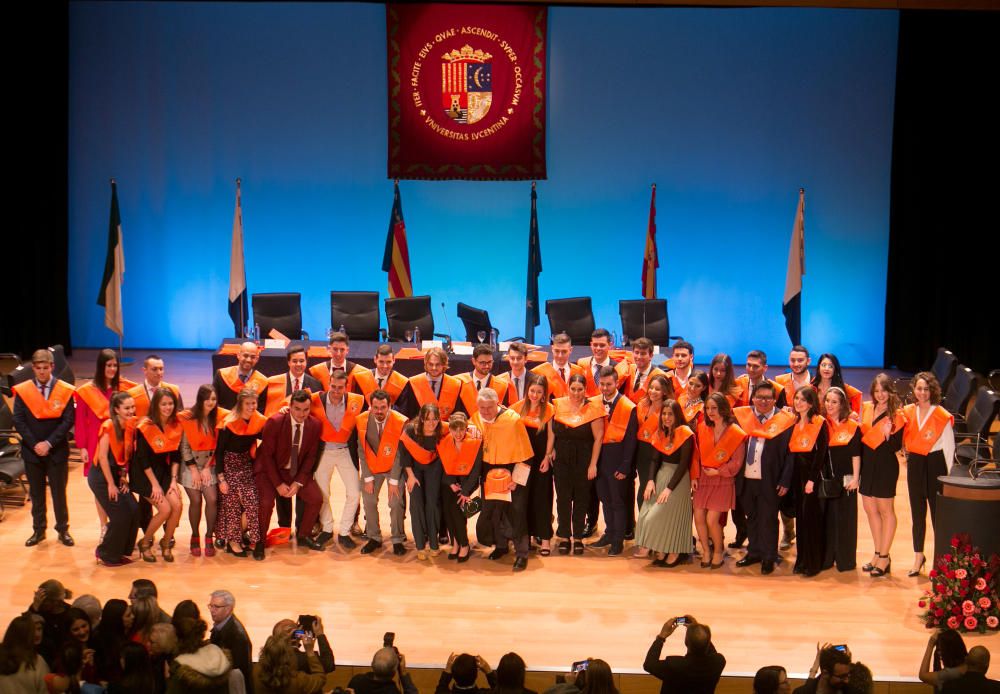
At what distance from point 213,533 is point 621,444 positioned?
9.70ft

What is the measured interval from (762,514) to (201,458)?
3897 mm

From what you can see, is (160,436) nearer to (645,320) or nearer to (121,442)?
(121,442)

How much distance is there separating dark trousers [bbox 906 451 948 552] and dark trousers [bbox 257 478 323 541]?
416 centimetres

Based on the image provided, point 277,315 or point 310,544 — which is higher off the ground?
point 277,315

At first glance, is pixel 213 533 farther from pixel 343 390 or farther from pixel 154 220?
pixel 154 220

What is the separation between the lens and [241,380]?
952cm

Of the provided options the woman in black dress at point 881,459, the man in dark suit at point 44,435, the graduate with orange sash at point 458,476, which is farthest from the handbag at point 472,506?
the man in dark suit at point 44,435

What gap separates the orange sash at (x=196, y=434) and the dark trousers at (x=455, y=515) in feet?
5.34

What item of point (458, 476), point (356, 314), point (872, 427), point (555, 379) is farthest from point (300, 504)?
point (356, 314)

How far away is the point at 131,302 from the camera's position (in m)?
16.5

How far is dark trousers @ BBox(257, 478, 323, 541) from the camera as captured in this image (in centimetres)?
881

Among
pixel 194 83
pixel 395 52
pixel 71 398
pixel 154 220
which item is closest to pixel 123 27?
pixel 194 83

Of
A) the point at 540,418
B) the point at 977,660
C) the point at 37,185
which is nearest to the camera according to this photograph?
the point at 977,660

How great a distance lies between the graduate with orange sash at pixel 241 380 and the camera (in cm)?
930
